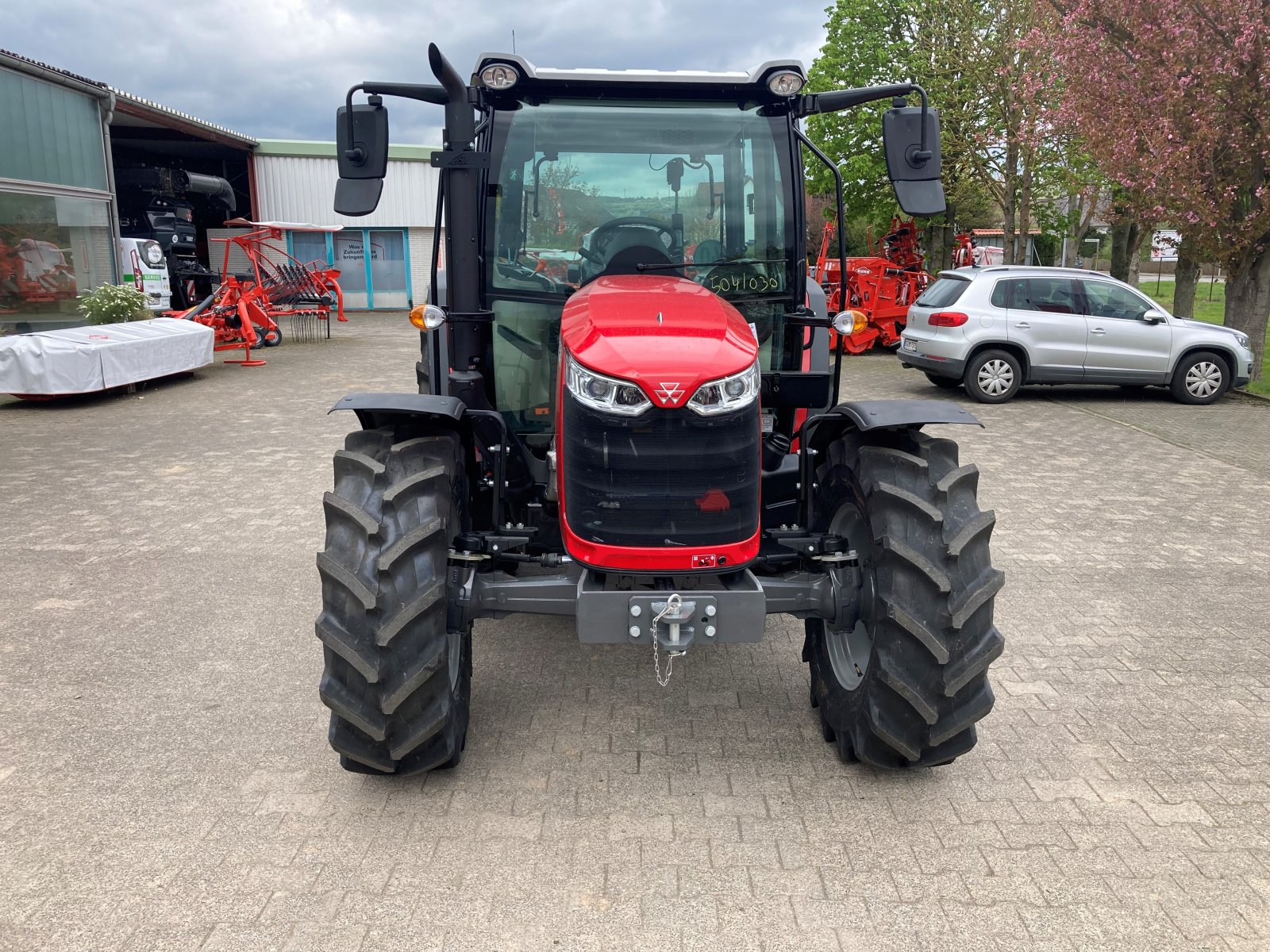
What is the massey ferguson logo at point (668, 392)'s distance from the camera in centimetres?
308

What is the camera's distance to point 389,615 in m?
3.18

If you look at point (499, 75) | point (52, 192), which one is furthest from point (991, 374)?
point (52, 192)

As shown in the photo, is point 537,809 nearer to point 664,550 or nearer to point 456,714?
point 456,714

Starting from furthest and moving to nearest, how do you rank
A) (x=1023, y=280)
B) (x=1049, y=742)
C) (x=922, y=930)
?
1. (x=1023, y=280)
2. (x=1049, y=742)
3. (x=922, y=930)

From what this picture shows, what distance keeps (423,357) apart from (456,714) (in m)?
4.47

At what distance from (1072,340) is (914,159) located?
9740mm

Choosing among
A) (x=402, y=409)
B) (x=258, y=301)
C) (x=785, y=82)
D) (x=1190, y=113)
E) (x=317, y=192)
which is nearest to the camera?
(x=402, y=409)

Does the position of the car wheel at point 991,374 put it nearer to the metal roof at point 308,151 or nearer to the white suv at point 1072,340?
the white suv at point 1072,340

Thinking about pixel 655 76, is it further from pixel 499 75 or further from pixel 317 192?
pixel 317 192

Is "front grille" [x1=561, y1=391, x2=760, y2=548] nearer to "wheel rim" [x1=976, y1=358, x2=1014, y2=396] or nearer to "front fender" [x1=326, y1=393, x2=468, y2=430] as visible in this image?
"front fender" [x1=326, y1=393, x2=468, y2=430]

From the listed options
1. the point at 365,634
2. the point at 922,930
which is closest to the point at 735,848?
the point at 922,930

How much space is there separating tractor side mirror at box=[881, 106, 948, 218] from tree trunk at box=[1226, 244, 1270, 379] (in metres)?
11.8

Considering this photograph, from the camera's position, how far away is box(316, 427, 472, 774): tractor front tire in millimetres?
3182

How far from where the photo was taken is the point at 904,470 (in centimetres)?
345
